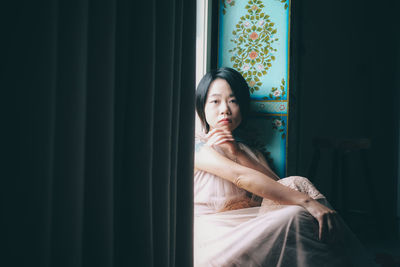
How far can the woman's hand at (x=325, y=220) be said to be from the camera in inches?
31.8

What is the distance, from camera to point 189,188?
749 mm

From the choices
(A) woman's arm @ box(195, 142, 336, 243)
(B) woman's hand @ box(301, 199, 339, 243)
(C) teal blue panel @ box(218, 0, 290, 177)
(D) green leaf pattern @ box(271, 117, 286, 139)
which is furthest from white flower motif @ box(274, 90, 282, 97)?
(B) woman's hand @ box(301, 199, 339, 243)

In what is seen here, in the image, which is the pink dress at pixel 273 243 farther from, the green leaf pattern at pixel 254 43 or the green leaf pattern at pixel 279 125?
the green leaf pattern at pixel 254 43

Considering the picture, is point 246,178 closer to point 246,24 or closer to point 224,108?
point 224,108

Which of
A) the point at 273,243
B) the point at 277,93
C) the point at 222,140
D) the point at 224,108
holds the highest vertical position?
the point at 277,93

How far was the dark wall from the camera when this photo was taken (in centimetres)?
213

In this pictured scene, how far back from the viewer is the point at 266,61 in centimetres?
149

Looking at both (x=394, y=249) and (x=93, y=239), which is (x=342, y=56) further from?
(x=93, y=239)

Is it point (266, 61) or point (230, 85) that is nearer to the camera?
point (230, 85)

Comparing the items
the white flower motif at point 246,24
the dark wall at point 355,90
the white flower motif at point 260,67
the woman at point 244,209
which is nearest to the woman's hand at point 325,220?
the woman at point 244,209

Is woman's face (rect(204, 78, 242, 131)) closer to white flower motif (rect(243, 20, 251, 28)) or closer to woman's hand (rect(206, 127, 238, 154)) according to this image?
woman's hand (rect(206, 127, 238, 154))

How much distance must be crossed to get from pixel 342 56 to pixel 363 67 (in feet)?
0.58

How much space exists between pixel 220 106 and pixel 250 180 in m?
0.35

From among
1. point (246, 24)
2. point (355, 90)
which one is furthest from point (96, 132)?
point (355, 90)
